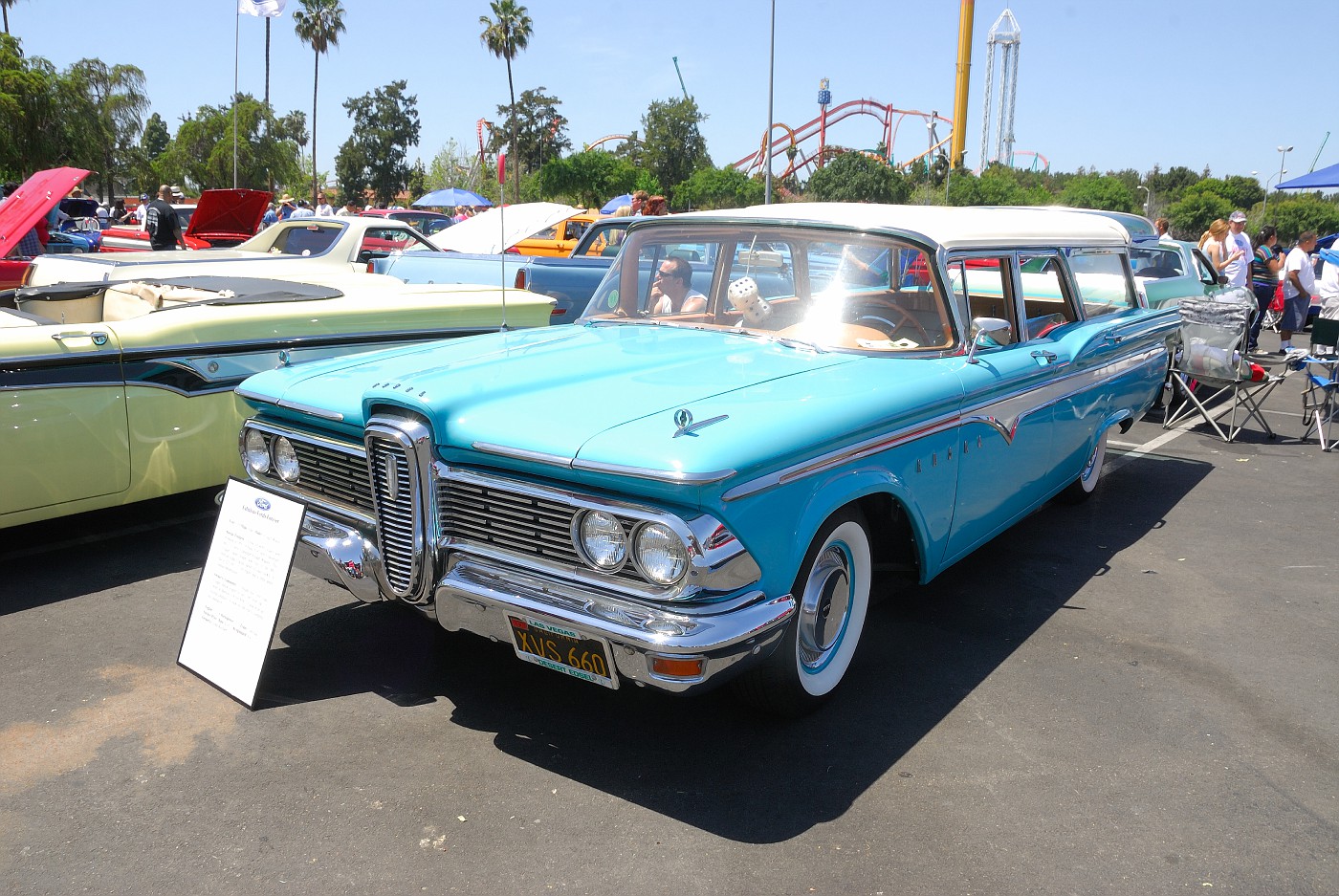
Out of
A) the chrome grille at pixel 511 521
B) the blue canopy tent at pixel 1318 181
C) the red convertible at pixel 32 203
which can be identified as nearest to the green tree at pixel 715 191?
the blue canopy tent at pixel 1318 181

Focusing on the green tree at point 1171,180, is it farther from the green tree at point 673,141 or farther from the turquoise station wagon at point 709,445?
the turquoise station wagon at point 709,445

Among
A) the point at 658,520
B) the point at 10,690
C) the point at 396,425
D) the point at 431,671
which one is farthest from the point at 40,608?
the point at 658,520

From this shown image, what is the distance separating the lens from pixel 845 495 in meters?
3.16

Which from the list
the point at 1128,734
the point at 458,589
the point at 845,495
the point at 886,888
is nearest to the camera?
the point at 886,888

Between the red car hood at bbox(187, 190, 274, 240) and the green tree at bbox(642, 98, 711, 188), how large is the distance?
4748cm

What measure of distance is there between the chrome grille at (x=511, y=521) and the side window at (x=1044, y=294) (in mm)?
2712

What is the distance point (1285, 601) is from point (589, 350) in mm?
3435

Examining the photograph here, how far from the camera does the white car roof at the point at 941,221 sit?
4.11m

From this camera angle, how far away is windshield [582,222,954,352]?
13.0 ft

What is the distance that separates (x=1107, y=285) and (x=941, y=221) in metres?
2.34

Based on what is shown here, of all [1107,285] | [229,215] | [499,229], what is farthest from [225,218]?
[1107,285]

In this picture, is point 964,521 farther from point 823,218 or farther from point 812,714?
point 823,218

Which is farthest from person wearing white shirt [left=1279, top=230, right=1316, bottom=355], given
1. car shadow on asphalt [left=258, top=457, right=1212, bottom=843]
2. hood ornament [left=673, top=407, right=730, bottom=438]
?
hood ornament [left=673, top=407, right=730, bottom=438]

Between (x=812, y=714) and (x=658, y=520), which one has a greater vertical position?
(x=658, y=520)
